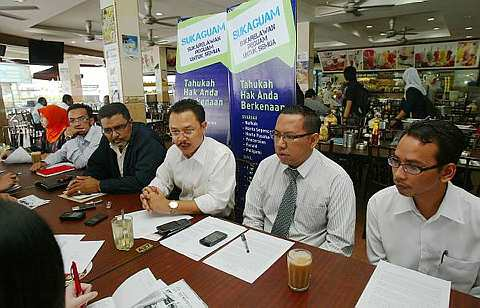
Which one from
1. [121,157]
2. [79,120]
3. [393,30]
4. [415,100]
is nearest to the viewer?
[121,157]

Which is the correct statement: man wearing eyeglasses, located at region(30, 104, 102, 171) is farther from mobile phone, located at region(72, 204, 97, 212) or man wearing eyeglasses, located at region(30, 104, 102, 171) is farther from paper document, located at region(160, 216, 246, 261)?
paper document, located at region(160, 216, 246, 261)

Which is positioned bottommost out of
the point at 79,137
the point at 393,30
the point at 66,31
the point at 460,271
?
the point at 460,271

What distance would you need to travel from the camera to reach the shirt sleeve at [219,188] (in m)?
1.76

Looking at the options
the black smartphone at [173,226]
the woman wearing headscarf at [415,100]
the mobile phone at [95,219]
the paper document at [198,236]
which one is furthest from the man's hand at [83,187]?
the woman wearing headscarf at [415,100]

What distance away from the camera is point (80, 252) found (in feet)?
4.36

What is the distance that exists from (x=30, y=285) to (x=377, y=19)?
889cm

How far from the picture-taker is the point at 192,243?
136 cm

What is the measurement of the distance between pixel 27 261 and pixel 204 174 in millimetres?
1525

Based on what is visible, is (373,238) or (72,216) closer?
(373,238)

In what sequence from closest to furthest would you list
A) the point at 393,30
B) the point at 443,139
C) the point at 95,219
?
1. the point at 443,139
2. the point at 95,219
3. the point at 393,30

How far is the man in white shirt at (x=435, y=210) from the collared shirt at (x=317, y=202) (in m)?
0.30

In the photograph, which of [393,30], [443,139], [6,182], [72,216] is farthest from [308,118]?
[393,30]

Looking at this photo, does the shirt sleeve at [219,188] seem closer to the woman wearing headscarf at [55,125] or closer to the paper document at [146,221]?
the paper document at [146,221]

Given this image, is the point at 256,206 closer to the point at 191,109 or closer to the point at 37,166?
the point at 191,109
